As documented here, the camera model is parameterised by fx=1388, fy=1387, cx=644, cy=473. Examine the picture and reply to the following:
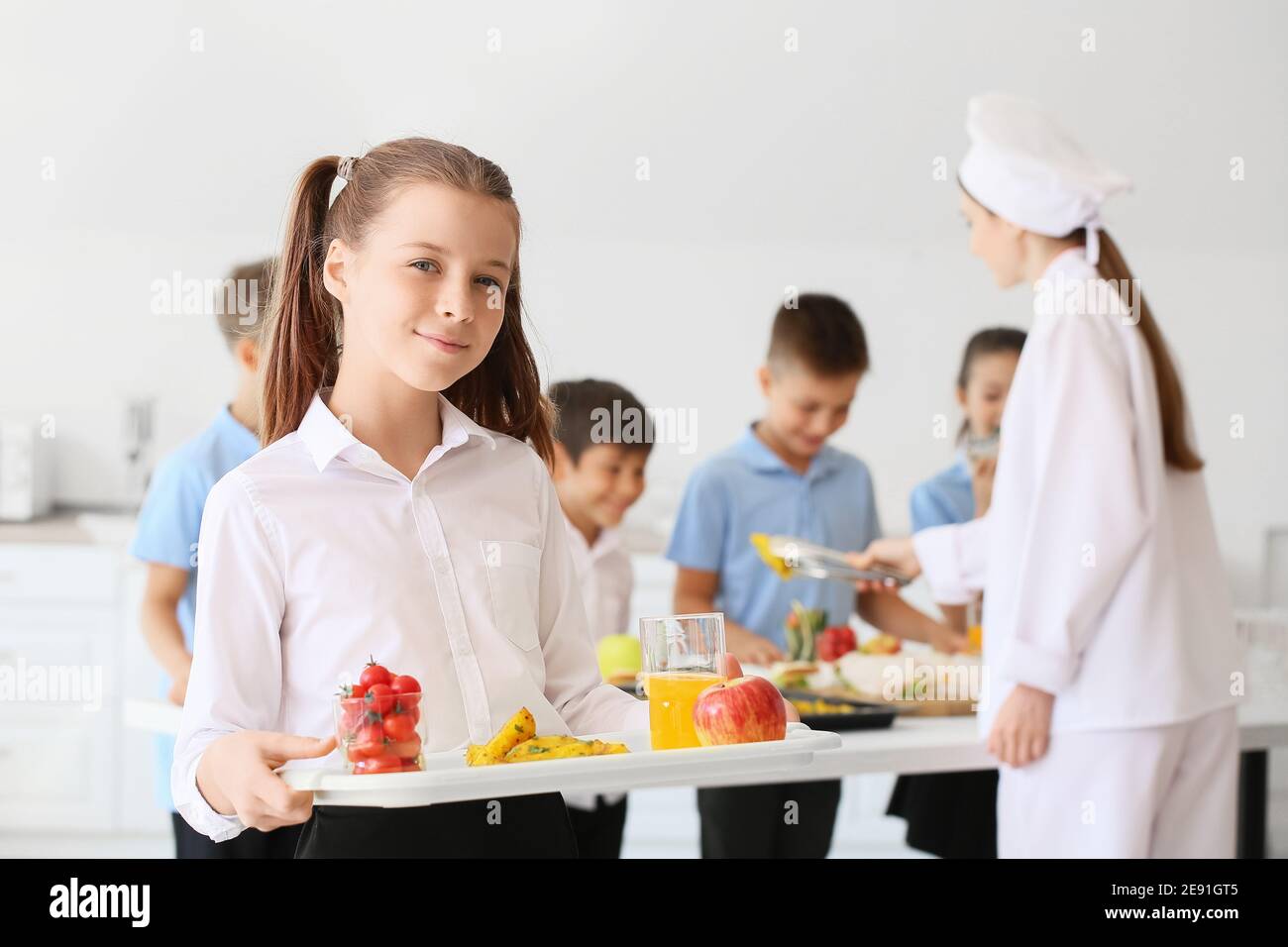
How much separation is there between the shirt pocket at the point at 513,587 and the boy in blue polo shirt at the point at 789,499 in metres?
1.15

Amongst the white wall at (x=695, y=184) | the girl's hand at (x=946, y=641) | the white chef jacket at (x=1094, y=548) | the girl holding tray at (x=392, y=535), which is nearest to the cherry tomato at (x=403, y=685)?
the girl holding tray at (x=392, y=535)

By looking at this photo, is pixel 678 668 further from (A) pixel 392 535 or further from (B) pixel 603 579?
(B) pixel 603 579

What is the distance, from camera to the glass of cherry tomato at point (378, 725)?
0.87 meters

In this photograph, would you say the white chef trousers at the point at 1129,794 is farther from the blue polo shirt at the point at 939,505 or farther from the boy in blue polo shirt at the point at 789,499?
the blue polo shirt at the point at 939,505

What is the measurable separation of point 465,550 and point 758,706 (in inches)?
10.3

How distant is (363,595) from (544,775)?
23 cm

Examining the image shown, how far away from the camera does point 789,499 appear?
2.37 metres

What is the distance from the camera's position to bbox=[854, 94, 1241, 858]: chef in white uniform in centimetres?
154

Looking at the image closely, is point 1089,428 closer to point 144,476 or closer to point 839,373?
point 839,373
